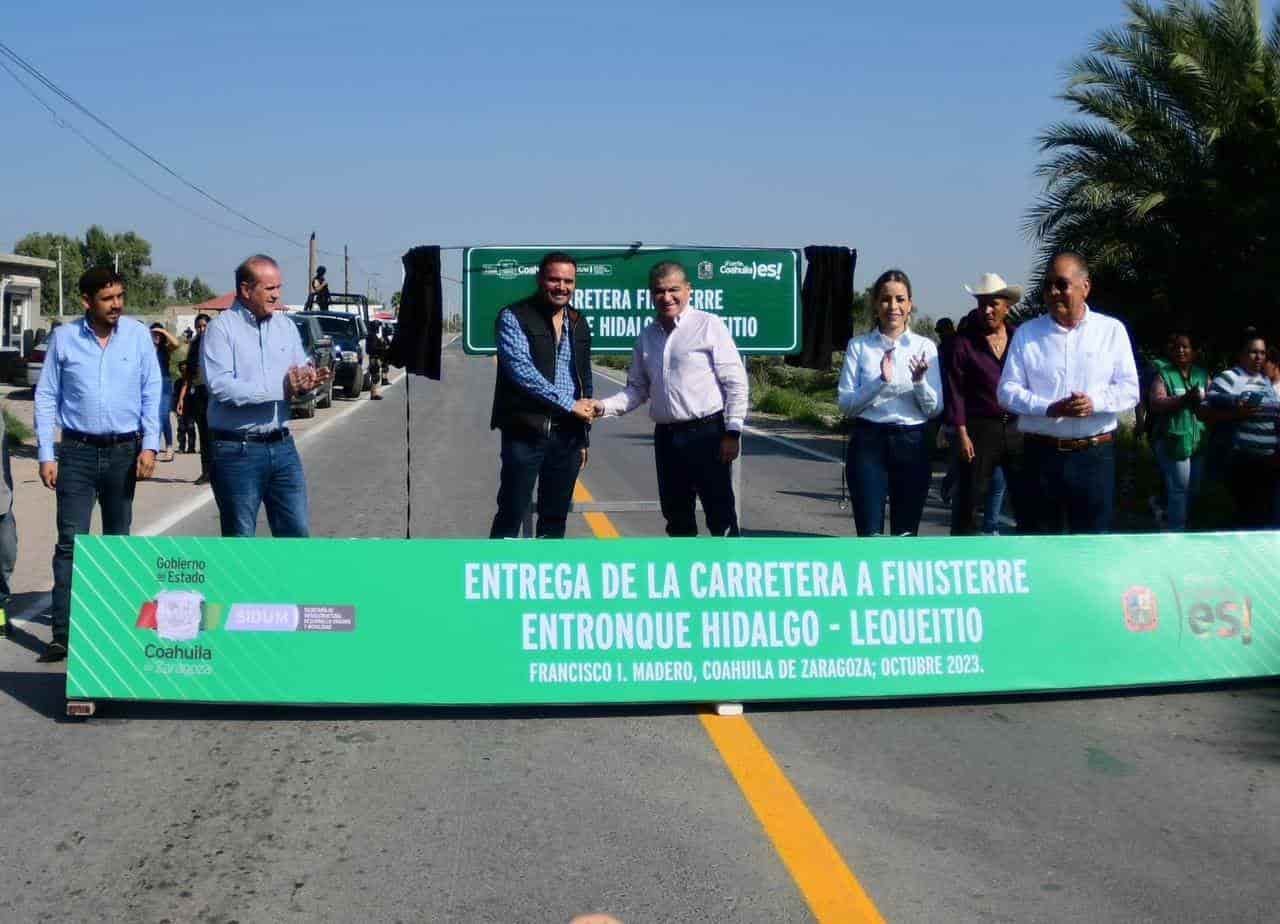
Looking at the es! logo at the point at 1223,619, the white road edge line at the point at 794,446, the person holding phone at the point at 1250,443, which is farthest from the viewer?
the white road edge line at the point at 794,446

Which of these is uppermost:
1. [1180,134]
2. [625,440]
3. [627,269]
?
[1180,134]

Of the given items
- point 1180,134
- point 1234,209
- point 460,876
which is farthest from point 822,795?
point 1180,134

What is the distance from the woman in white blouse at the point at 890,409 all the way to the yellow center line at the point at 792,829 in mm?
1993

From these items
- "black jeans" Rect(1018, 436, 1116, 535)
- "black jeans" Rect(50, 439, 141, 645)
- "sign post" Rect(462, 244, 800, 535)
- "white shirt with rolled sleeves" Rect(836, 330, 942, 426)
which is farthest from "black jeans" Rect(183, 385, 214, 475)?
"black jeans" Rect(1018, 436, 1116, 535)

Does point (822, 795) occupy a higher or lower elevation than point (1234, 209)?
lower

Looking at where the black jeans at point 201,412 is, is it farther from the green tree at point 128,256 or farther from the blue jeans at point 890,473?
the green tree at point 128,256

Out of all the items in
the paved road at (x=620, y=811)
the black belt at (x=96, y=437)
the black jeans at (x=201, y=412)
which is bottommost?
the paved road at (x=620, y=811)

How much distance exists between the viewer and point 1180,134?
61.1 feet

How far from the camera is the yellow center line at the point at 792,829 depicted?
14.0 feet

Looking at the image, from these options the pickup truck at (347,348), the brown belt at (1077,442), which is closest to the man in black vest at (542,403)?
the brown belt at (1077,442)

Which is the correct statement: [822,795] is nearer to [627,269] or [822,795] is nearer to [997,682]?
[997,682]

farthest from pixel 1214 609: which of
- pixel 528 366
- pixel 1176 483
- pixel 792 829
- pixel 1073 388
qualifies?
pixel 1176 483

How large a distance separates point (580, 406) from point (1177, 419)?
5.25 metres

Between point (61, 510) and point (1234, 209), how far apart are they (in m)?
14.5
